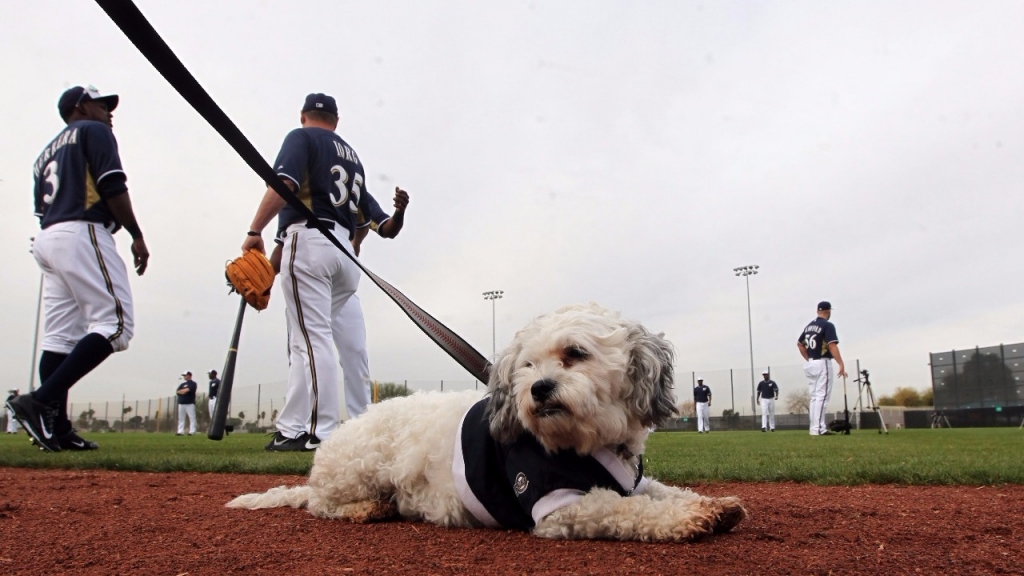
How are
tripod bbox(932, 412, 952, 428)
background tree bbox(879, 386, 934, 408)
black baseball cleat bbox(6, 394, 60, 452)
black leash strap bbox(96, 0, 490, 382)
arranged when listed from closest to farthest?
→ black leash strap bbox(96, 0, 490, 382) < black baseball cleat bbox(6, 394, 60, 452) < tripod bbox(932, 412, 952, 428) < background tree bbox(879, 386, 934, 408)

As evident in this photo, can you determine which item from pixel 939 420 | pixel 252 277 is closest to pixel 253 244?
pixel 252 277

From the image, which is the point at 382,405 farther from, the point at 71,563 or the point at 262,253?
the point at 262,253

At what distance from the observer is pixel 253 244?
608cm

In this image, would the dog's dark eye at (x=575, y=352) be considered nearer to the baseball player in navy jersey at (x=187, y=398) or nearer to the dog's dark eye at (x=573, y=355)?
the dog's dark eye at (x=573, y=355)

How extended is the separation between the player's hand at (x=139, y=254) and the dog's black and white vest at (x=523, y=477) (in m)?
5.86

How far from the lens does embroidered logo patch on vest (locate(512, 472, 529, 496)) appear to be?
9.21ft

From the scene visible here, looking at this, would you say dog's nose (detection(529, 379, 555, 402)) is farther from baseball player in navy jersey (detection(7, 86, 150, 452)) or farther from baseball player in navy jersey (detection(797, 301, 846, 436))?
baseball player in navy jersey (detection(797, 301, 846, 436))

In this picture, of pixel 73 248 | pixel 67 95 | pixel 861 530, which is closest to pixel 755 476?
pixel 861 530

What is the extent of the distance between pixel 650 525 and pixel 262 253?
454cm

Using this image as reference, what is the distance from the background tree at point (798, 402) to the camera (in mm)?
41875

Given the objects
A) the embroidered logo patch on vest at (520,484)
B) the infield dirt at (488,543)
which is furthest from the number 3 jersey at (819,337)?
the embroidered logo patch on vest at (520,484)

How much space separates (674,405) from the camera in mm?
2957

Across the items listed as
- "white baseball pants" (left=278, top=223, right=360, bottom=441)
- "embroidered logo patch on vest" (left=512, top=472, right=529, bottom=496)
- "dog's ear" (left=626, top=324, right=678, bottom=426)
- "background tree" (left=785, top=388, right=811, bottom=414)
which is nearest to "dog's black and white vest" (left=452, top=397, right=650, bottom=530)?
"embroidered logo patch on vest" (left=512, top=472, right=529, bottom=496)

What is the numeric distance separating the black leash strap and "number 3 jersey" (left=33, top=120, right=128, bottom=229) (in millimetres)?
4150
